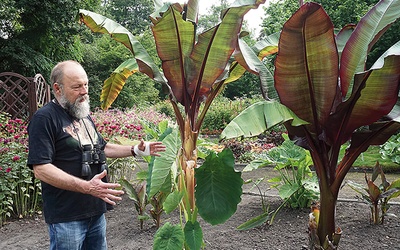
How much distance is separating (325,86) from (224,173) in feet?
2.83

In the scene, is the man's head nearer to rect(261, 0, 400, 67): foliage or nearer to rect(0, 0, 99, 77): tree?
rect(261, 0, 400, 67): foliage

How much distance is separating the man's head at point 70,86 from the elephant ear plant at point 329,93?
87 centimetres

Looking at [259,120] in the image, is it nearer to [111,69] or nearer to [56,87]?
[56,87]

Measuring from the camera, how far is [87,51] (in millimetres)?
18641

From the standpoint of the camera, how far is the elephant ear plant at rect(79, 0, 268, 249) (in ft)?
7.58

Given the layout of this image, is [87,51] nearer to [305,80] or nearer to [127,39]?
[127,39]

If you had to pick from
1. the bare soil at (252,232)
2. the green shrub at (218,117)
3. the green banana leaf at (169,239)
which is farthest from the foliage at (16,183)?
the green shrub at (218,117)

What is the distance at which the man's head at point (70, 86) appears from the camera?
6.78ft

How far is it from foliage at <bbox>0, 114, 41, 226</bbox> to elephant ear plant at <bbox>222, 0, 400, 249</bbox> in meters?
2.87

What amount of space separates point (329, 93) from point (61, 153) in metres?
1.69

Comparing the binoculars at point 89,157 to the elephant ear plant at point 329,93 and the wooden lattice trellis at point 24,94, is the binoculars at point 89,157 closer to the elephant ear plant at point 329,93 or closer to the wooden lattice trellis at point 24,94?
the elephant ear plant at point 329,93

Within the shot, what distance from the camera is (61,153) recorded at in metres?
2.04

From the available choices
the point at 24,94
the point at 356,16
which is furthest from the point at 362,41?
the point at 356,16

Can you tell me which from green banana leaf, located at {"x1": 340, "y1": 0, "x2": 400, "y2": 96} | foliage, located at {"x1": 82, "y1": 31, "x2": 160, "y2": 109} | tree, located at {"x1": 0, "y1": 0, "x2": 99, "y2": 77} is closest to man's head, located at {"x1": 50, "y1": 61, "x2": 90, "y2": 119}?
green banana leaf, located at {"x1": 340, "y1": 0, "x2": 400, "y2": 96}
